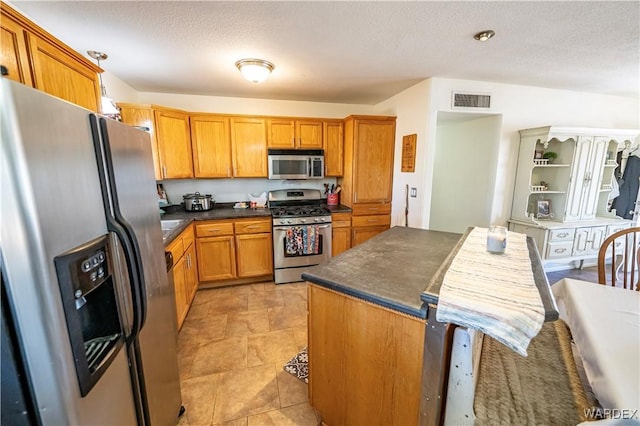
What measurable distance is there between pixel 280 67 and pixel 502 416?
9.97ft

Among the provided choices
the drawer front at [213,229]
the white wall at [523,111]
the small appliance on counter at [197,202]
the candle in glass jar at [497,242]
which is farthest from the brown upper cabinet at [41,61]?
the white wall at [523,111]

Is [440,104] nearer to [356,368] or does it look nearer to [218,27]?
[218,27]

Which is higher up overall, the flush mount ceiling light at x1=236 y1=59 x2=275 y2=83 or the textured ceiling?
the textured ceiling

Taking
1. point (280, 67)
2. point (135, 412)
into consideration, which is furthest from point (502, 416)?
point (280, 67)

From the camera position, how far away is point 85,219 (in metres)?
0.72

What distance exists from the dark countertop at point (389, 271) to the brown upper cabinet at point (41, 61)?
5.06 ft

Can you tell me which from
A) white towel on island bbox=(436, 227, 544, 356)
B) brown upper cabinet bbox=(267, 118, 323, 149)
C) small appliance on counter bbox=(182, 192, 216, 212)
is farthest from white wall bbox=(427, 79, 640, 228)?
small appliance on counter bbox=(182, 192, 216, 212)

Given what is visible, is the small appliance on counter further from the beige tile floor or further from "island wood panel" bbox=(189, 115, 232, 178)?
the beige tile floor

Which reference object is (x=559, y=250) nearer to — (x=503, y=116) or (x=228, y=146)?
(x=503, y=116)

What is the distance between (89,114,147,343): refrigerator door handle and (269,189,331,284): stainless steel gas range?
7.71 ft

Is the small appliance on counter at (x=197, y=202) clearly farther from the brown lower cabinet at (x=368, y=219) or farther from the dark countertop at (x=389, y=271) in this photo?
the dark countertop at (x=389, y=271)

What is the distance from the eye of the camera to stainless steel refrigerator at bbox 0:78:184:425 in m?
0.54

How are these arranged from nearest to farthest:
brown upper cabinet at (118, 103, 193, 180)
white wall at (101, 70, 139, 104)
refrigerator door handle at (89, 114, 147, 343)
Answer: refrigerator door handle at (89, 114, 147, 343) < white wall at (101, 70, 139, 104) < brown upper cabinet at (118, 103, 193, 180)

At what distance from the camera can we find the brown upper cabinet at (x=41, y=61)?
104cm
